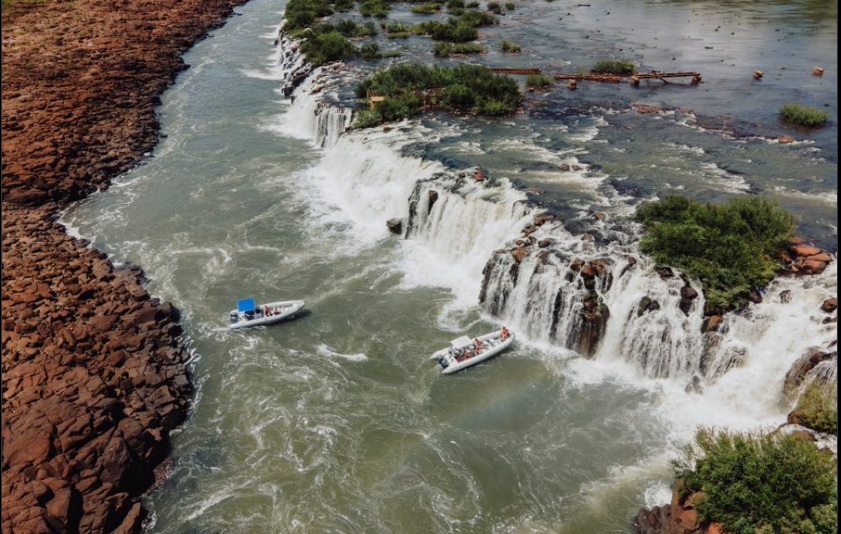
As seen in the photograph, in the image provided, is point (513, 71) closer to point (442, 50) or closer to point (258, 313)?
point (442, 50)

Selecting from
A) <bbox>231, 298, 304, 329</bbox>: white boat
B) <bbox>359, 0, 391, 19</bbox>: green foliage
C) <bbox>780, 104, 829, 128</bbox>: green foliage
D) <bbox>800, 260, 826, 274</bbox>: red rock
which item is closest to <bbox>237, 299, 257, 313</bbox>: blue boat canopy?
<bbox>231, 298, 304, 329</bbox>: white boat

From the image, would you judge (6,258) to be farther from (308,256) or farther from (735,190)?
(735,190)

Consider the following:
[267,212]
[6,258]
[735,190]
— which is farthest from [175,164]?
[735,190]

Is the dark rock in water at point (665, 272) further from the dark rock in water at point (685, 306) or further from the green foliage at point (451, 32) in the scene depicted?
the green foliage at point (451, 32)

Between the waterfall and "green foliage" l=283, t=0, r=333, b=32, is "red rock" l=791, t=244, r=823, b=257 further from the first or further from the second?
"green foliage" l=283, t=0, r=333, b=32

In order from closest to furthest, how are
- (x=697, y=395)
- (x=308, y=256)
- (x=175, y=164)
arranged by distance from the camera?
(x=697, y=395) < (x=308, y=256) < (x=175, y=164)
